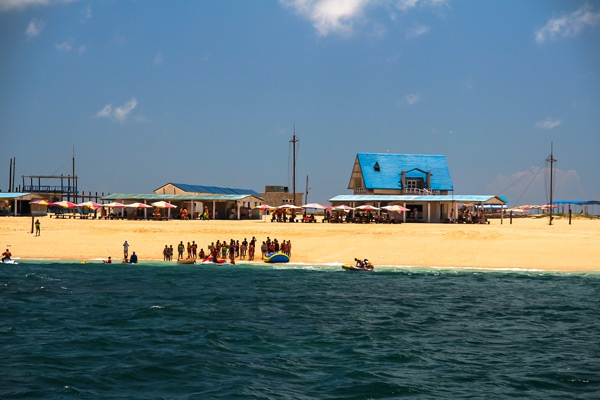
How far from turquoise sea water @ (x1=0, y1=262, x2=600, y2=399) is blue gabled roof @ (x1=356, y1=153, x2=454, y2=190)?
1353 inches

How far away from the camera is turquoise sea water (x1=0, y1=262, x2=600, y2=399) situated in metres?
13.4

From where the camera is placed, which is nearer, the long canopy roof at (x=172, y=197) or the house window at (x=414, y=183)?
the long canopy roof at (x=172, y=197)

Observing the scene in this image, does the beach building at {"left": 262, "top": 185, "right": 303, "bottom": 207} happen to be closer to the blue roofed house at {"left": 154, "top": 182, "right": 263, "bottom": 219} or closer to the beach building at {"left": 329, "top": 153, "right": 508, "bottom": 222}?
the beach building at {"left": 329, "top": 153, "right": 508, "bottom": 222}

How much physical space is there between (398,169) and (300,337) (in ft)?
160

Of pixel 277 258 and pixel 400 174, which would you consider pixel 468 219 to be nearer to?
pixel 400 174

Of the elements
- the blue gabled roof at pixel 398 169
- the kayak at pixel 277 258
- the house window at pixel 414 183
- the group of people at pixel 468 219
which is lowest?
the kayak at pixel 277 258

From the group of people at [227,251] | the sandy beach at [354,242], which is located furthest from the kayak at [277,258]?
the sandy beach at [354,242]

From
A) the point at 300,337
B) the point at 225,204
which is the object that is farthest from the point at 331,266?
the point at 225,204

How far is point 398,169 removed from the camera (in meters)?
65.0

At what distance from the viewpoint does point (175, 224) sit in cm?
4531

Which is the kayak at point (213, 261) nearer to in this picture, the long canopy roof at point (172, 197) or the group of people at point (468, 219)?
the long canopy roof at point (172, 197)

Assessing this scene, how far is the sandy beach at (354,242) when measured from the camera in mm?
32938

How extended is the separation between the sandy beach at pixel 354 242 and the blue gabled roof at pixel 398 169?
1939 cm

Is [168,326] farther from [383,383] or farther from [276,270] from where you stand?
[276,270]
